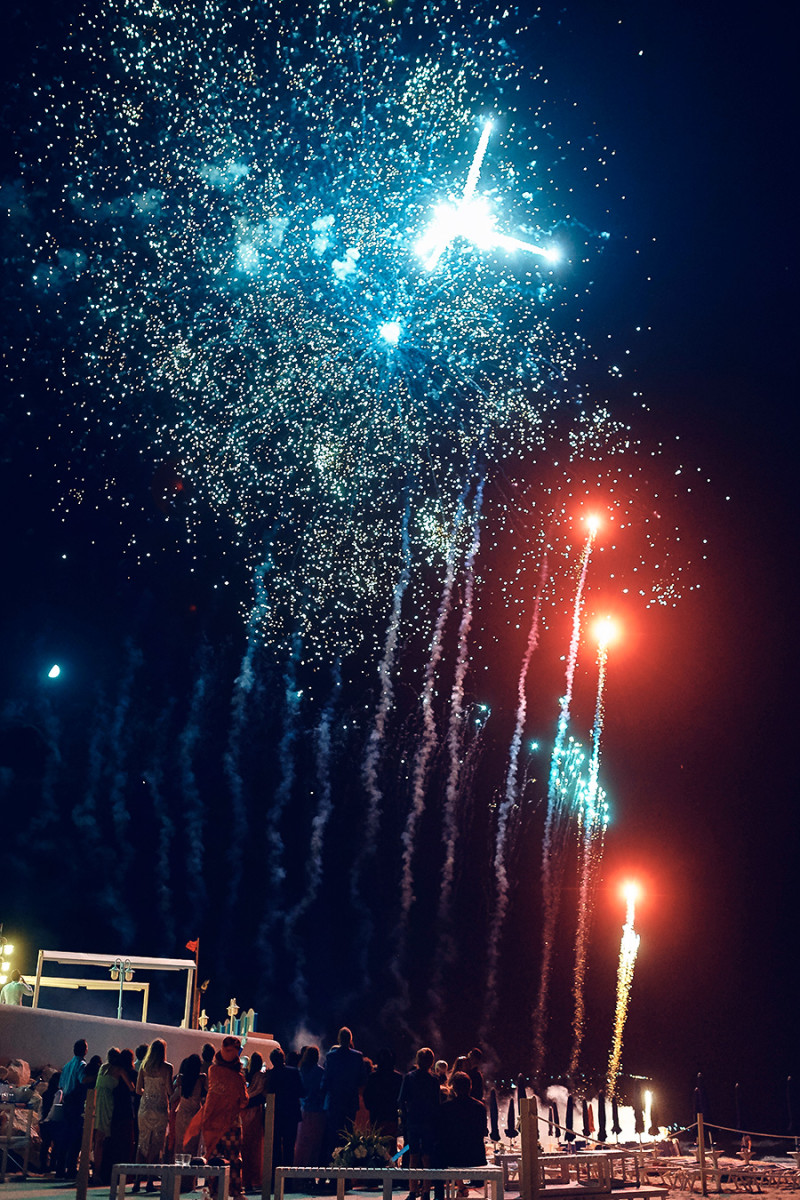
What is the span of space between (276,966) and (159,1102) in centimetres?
3394

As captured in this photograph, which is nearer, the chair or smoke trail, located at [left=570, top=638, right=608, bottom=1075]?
the chair

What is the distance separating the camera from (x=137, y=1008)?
3438cm

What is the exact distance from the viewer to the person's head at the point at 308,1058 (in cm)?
1079

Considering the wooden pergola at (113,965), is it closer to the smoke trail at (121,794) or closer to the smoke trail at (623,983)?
the smoke trail at (121,794)

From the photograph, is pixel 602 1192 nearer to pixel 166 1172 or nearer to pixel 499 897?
pixel 166 1172

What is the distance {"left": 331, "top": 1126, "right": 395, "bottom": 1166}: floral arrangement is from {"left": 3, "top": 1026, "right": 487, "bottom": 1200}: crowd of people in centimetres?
9

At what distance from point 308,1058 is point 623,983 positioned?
34987 mm

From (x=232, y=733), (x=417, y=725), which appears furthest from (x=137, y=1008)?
(x=417, y=725)

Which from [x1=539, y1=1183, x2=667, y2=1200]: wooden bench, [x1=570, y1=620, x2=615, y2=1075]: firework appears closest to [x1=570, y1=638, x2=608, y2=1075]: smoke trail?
[x1=570, y1=620, x2=615, y2=1075]: firework

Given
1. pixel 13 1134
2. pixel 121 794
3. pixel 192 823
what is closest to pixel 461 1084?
pixel 13 1134

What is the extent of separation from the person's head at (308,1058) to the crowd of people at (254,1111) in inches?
0.5

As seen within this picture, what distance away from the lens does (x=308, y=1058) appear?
10.9 m

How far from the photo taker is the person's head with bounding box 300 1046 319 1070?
35.4 ft

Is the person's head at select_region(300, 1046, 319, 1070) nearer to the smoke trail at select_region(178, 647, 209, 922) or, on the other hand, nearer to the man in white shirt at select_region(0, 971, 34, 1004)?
the man in white shirt at select_region(0, 971, 34, 1004)
